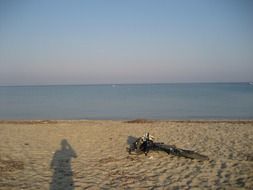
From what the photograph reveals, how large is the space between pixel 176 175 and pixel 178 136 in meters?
5.79

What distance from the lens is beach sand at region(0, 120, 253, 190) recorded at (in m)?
6.83

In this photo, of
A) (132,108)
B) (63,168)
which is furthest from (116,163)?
(132,108)

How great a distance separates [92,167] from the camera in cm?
822

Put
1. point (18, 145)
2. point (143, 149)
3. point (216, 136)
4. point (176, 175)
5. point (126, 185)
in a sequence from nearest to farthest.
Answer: point (126, 185) → point (176, 175) → point (143, 149) → point (18, 145) → point (216, 136)

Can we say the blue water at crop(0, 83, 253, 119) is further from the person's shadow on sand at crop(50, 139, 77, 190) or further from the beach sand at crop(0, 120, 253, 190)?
the person's shadow on sand at crop(50, 139, 77, 190)

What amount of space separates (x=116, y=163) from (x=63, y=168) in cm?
150

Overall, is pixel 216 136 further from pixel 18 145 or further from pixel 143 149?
pixel 18 145

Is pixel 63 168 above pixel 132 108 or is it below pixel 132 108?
below

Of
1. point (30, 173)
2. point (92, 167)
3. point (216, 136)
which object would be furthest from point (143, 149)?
point (216, 136)

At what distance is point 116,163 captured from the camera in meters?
8.60

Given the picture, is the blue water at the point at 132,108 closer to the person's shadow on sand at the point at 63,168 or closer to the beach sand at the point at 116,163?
the beach sand at the point at 116,163

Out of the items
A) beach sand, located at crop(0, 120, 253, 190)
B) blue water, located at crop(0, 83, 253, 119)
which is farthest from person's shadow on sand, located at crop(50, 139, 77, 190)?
blue water, located at crop(0, 83, 253, 119)

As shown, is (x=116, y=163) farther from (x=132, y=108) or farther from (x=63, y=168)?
(x=132, y=108)

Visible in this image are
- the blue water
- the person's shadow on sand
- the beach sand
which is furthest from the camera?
the blue water
